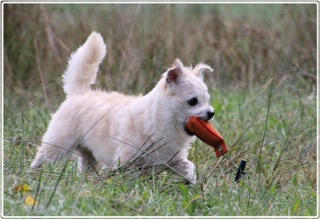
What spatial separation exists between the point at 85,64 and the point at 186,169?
1.43 metres

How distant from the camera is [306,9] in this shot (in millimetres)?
9281

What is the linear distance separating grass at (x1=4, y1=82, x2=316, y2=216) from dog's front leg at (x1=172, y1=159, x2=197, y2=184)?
0.30ft

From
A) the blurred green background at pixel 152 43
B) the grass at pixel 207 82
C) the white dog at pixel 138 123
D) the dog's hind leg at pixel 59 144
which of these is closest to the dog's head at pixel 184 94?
the white dog at pixel 138 123

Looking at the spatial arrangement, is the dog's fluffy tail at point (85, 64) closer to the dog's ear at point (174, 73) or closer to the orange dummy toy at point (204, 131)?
the dog's ear at point (174, 73)

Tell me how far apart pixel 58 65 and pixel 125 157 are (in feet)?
12.3

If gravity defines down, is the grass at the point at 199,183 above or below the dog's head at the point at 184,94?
below

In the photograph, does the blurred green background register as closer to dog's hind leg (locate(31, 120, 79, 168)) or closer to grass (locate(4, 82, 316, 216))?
grass (locate(4, 82, 316, 216))

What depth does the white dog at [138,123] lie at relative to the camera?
17.1 feet

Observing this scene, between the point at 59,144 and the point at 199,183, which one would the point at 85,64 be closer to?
the point at 59,144

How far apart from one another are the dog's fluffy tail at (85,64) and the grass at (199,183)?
2.00 feet

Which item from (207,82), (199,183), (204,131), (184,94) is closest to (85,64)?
(184,94)

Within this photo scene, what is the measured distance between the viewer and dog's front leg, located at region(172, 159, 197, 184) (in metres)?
5.07

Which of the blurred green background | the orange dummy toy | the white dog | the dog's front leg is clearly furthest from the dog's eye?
the blurred green background

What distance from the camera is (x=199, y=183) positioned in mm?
4691
